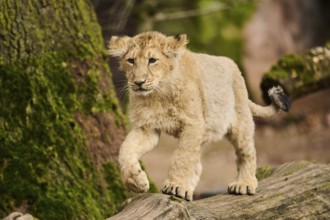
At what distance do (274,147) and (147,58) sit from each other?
11.1 m

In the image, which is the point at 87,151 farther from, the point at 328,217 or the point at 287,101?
the point at 328,217

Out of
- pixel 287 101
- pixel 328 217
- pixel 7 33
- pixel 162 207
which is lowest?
pixel 328 217

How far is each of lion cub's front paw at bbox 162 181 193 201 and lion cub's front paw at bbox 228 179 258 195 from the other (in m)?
0.67

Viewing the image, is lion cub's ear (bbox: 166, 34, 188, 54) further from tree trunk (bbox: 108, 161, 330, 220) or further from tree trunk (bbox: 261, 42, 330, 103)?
tree trunk (bbox: 261, 42, 330, 103)

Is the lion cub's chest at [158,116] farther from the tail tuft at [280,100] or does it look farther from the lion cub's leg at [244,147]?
Result: the tail tuft at [280,100]

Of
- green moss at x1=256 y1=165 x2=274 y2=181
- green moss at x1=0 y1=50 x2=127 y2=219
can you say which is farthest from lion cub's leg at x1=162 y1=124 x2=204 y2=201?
green moss at x1=256 y1=165 x2=274 y2=181

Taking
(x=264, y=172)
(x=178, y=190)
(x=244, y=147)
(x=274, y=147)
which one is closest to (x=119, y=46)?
(x=178, y=190)

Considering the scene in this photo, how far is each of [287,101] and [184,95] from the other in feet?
5.23

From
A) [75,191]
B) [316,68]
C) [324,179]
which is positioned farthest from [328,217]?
[316,68]

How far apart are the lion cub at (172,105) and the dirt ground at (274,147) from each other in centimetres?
559

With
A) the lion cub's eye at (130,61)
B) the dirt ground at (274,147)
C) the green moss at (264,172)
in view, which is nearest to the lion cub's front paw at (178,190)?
the lion cub's eye at (130,61)

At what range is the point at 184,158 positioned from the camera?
5941mm

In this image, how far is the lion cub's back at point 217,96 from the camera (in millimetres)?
6383

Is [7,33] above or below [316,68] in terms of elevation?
above
